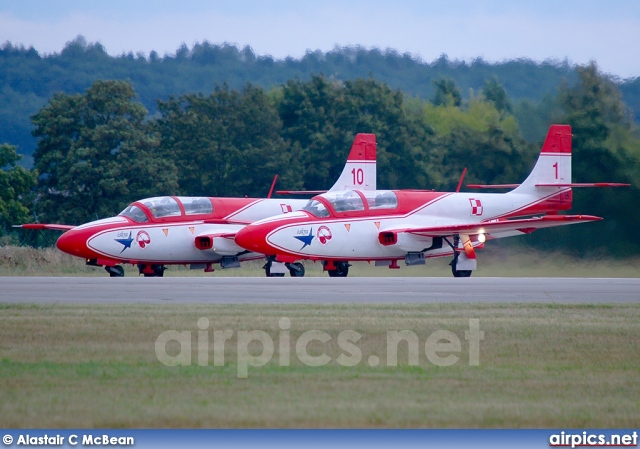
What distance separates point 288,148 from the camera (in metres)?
46.1

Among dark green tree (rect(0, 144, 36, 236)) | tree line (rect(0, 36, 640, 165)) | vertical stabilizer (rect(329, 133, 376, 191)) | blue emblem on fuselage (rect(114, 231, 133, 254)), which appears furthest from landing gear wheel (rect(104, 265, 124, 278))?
tree line (rect(0, 36, 640, 165))

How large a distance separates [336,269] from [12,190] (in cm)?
1845

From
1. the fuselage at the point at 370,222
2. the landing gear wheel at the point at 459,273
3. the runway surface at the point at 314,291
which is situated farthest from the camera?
the landing gear wheel at the point at 459,273

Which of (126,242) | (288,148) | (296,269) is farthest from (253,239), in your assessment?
(288,148)

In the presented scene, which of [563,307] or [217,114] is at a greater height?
[217,114]

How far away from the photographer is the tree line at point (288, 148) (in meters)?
29.6

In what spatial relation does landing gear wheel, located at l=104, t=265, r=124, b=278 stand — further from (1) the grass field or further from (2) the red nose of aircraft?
(1) the grass field

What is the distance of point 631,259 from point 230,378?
17.8 metres

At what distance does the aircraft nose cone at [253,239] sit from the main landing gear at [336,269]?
7.14 ft

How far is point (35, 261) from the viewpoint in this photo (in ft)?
92.1

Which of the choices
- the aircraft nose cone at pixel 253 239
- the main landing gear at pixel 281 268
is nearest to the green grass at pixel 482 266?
the main landing gear at pixel 281 268

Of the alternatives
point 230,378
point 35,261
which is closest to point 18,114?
point 35,261

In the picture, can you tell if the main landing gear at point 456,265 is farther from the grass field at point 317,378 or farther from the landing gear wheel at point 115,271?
the grass field at point 317,378

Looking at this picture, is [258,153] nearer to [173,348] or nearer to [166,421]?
[173,348]
